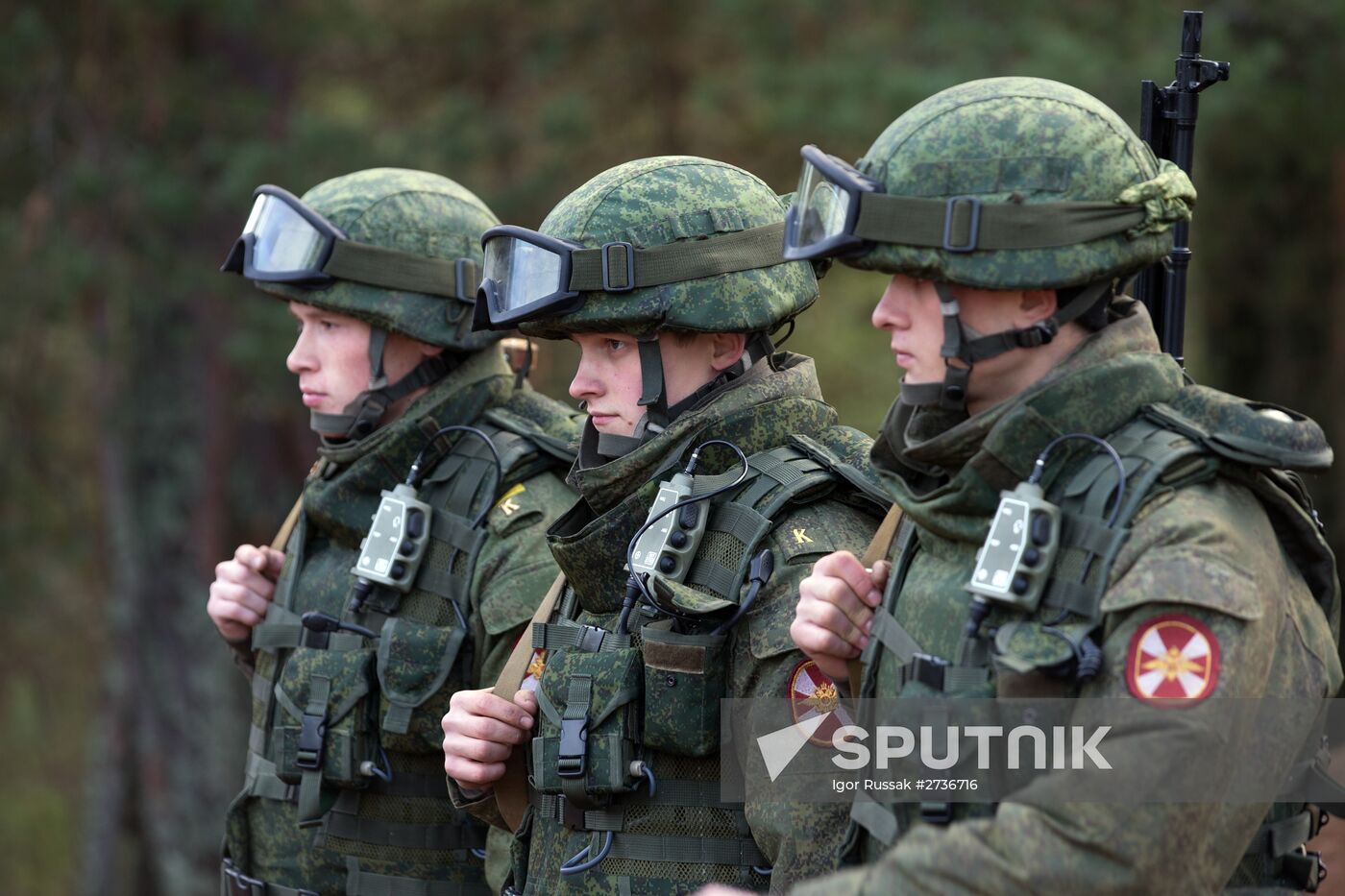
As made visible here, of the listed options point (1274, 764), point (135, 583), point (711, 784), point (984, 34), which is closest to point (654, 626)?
point (711, 784)

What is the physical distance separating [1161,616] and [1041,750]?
0.35 m

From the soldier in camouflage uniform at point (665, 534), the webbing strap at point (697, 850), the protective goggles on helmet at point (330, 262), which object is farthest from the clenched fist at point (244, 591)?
the webbing strap at point (697, 850)

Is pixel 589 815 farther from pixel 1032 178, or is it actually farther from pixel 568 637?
pixel 1032 178

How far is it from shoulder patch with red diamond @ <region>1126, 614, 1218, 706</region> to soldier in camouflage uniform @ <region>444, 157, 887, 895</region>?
995 millimetres

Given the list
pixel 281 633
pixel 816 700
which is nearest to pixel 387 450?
pixel 281 633

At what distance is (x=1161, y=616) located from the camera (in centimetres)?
290

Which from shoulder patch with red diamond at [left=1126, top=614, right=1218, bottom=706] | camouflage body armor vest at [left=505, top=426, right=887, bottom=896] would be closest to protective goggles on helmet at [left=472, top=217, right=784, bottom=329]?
camouflage body armor vest at [left=505, top=426, right=887, bottom=896]

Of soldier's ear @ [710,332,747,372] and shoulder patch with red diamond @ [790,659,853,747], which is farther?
soldier's ear @ [710,332,747,372]

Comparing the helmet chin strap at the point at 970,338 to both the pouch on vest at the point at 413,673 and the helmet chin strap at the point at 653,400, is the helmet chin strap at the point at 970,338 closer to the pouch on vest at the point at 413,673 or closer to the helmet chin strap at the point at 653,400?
the helmet chin strap at the point at 653,400

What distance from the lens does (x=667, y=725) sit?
12.9ft

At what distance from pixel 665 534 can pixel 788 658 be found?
0.44 meters

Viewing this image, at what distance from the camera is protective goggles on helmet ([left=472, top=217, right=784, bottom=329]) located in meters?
4.27

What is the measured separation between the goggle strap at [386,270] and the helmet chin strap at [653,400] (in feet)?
4.37

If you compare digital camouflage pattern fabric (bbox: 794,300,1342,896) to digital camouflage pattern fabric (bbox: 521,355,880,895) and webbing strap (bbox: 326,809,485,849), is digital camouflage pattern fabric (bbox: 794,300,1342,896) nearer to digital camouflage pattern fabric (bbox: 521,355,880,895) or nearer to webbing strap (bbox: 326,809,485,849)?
digital camouflage pattern fabric (bbox: 521,355,880,895)
